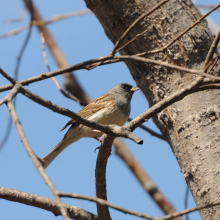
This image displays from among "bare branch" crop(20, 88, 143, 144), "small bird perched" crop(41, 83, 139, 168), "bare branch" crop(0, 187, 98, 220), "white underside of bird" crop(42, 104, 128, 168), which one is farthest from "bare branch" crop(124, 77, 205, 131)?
"white underside of bird" crop(42, 104, 128, 168)

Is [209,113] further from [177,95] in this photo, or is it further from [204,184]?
[177,95]

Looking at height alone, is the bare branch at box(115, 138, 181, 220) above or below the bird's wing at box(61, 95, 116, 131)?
below

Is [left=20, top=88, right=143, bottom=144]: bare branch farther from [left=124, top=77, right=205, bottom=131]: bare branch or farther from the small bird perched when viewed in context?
the small bird perched

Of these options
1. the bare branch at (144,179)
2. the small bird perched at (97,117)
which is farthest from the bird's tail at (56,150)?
the bare branch at (144,179)

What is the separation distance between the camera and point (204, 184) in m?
2.91

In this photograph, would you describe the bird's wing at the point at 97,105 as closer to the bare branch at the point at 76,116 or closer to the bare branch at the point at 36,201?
the bare branch at the point at 36,201

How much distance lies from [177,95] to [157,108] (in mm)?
153

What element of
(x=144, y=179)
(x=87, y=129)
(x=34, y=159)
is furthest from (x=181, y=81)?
(x=34, y=159)

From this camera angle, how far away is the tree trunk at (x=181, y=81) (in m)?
2.97

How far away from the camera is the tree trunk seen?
9.76 ft

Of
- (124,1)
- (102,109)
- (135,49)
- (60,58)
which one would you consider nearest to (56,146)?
(102,109)

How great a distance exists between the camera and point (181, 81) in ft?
10.9

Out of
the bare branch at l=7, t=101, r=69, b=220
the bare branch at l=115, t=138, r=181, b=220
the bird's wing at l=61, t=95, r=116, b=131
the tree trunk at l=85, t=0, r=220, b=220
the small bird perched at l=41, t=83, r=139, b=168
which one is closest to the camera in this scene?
the bare branch at l=7, t=101, r=69, b=220

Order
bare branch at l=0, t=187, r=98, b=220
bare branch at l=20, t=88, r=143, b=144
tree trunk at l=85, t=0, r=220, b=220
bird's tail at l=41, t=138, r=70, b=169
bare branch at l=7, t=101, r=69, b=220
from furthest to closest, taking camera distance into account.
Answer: bird's tail at l=41, t=138, r=70, b=169 → tree trunk at l=85, t=0, r=220, b=220 → bare branch at l=0, t=187, r=98, b=220 → bare branch at l=20, t=88, r=143, b=144 → bare branch at l=7, t=101, r=69, b=220
